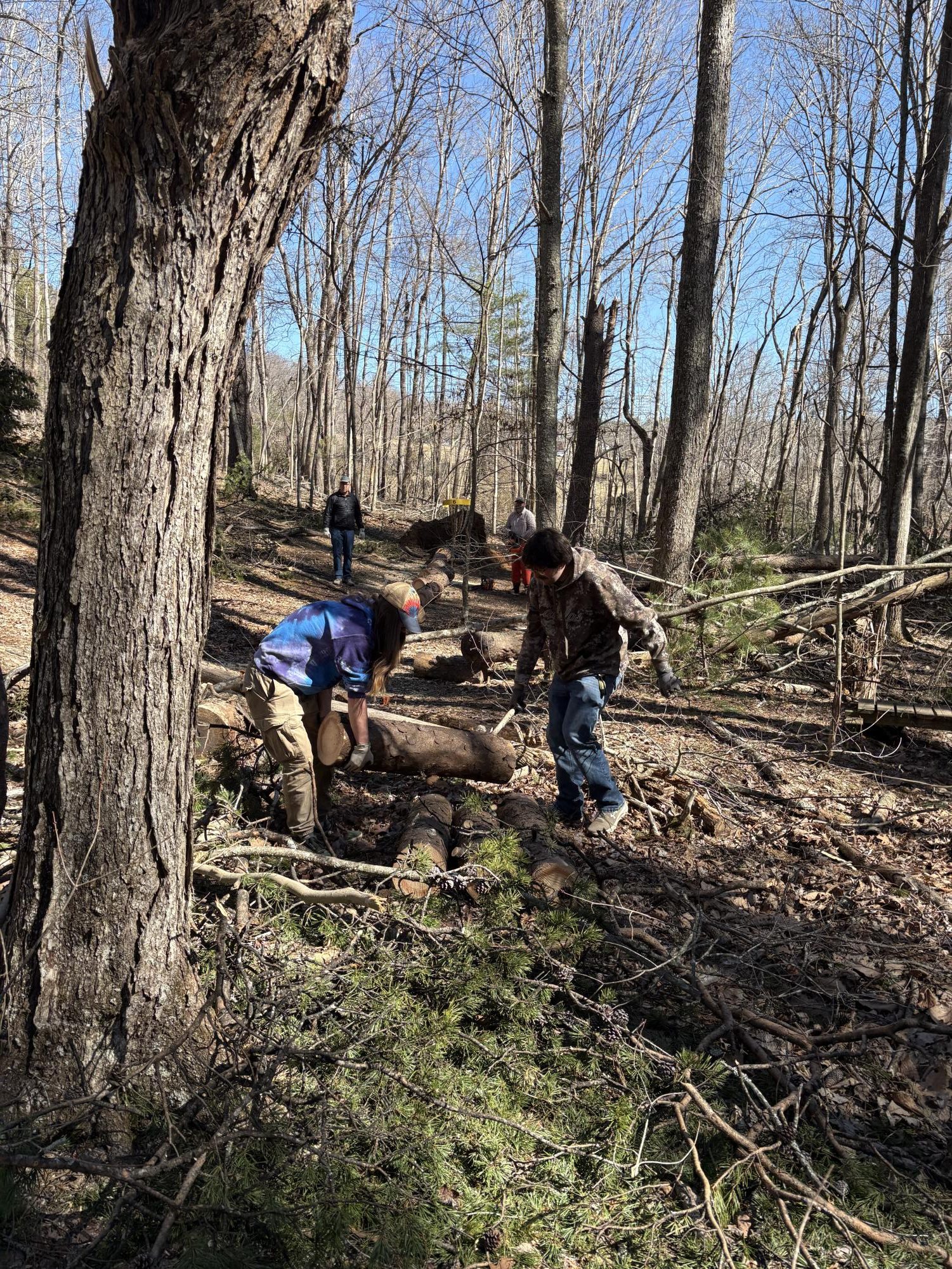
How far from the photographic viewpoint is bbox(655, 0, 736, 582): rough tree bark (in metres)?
7.98

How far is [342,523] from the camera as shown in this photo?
41.5ft

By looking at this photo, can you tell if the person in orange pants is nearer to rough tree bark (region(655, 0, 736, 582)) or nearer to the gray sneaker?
rough tree bark (region(655, 0, 736, 582))

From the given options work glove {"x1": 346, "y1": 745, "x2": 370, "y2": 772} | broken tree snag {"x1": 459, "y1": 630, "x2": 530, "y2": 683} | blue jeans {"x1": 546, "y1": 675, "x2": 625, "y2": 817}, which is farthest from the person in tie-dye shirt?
broken tree snag {"x1": 459, "y1": 630, "x2": 530, "y2": 683}

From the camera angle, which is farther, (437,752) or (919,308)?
(919,308)

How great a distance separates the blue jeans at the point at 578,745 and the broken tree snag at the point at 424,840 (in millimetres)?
722

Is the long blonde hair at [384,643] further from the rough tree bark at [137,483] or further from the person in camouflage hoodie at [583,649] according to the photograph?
the rough tree bark at [137,483]

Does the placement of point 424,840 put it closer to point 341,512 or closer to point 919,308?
point 919,308

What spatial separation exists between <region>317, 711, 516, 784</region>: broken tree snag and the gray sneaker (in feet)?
2.31

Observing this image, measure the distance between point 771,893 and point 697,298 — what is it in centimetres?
601

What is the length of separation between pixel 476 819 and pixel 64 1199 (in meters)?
2.47

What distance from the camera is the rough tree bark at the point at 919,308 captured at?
29.1ft

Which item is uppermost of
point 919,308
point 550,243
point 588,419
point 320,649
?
point 550,243

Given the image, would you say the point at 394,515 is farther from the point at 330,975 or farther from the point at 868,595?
the point at 330,975

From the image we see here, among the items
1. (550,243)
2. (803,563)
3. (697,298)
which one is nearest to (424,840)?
(697,298)
